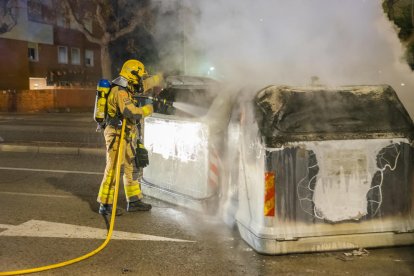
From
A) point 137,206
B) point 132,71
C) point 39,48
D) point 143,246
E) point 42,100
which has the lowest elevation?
point 143,246

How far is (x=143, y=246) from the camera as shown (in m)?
4.61

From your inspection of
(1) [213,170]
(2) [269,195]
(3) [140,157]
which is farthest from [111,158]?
(2) [269,195]

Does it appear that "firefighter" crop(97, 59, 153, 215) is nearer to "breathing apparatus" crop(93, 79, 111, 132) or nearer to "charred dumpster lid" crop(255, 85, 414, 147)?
"breathing apparatus" crop(93, 79, 111, 132)

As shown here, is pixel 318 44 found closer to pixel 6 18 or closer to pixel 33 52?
pixel 6 18

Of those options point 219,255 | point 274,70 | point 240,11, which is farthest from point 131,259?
point 240,11

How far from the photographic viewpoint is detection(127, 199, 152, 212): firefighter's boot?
5.83 meters

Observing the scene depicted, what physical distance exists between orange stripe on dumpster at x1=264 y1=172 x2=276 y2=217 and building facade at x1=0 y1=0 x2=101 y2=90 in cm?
2451

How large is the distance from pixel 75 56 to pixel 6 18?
7.05 meters

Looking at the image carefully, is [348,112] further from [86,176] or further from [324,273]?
[86,176]

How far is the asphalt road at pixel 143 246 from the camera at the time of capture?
4066mm

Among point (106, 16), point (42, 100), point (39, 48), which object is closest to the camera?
point (106, 16)

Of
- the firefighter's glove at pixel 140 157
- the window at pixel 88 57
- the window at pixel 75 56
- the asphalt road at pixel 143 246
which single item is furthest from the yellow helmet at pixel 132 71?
the window at pixel 88 57

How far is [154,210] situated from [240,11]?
9.27ft

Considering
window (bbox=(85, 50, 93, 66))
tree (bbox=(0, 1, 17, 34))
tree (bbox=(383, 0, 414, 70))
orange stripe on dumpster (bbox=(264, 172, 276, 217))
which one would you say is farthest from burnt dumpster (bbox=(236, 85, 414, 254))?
window (bbox=(85, 50, 93, 66))
